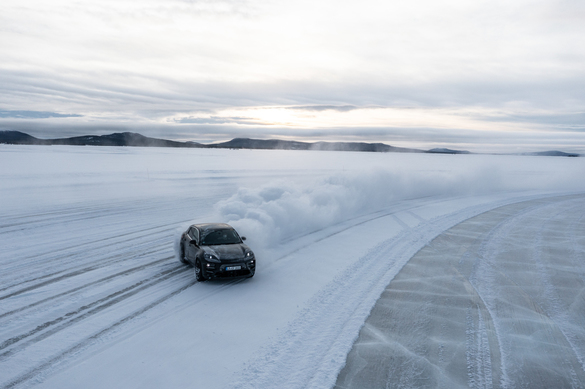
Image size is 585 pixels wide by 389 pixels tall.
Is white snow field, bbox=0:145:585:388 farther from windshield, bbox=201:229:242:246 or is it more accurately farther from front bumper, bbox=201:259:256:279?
windshield, bbox=201:229:242:246

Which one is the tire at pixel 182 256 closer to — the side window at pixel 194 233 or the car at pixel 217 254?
the car at pixel 217 254

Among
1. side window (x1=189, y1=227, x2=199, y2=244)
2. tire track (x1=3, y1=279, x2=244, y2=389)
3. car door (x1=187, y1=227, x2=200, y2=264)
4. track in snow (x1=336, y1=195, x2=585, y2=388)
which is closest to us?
tire track (x1=3, y1=279, x2=244, y2=389)

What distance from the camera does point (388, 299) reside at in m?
9.30

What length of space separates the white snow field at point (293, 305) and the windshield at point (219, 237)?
1.18 metres

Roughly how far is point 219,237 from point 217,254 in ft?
3.82

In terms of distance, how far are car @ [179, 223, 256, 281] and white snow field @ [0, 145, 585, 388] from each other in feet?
1.48

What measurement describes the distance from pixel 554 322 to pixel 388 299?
3.64 meters

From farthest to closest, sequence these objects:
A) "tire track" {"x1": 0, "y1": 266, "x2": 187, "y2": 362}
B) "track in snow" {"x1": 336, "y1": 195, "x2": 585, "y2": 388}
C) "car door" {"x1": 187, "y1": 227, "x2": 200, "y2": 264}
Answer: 1. "car door" {"x1": 187, "y1": 227, "x2": 200, "y2": 264}
2. "tire track" {"x1": 0, "y1": 266, "x2": 187, "y2": 362}
3. "track in snow" {"x1": 336, "y1": 195, "x2": 585, "y2": 388}

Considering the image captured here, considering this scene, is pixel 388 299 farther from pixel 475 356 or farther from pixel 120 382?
pixel 120 382

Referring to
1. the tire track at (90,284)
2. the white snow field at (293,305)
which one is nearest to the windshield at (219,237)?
the white snow field at (293,305)

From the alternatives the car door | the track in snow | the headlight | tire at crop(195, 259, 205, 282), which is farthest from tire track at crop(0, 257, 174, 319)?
the track in snow

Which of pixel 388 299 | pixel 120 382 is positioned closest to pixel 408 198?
pixel 388 299

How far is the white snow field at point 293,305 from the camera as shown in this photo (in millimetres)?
6148

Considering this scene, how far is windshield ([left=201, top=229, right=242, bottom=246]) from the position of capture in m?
11.2
